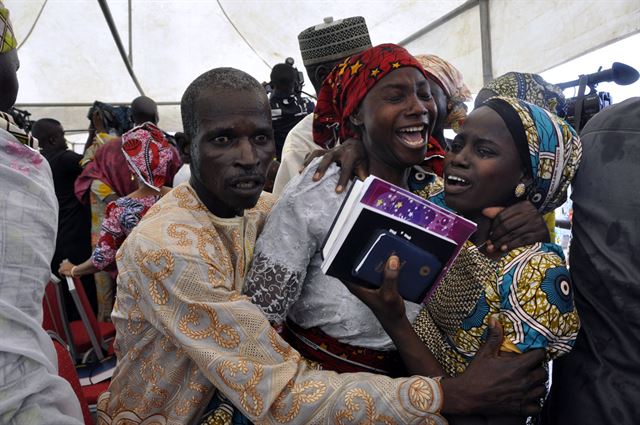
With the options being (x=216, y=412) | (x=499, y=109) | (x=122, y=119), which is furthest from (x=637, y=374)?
(x=122, y=119)

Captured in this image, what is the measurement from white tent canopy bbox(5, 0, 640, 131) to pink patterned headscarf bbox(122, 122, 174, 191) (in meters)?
3.05

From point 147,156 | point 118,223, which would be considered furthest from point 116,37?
point 118,223

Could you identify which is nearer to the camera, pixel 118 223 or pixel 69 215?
pixel 118 223

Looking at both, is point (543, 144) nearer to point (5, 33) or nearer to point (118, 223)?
point (5, 33)

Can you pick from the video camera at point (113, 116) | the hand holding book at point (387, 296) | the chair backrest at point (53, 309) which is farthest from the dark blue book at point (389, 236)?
the video camera at point (113, 116)

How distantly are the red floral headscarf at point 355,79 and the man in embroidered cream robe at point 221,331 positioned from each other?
0.28m

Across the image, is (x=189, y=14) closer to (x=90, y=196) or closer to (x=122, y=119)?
(x=122, y=119)

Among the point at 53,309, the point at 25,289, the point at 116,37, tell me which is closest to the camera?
the point at 25,289

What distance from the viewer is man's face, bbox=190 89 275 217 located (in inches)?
57.5

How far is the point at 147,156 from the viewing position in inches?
128

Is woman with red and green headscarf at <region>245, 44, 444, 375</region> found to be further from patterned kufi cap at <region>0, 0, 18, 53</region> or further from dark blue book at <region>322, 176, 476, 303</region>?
patterned kufi cap at <region>0, 0, 18, 53</region>

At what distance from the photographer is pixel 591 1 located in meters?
3.53

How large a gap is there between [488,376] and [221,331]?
657 millimetres

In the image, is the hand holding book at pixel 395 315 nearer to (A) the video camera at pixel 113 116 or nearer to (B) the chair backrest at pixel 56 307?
(B) the chair backrest at pixel 56 307
